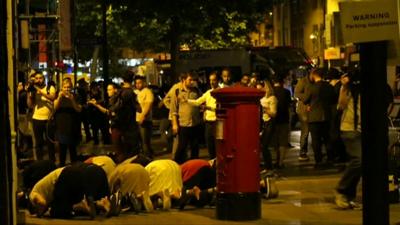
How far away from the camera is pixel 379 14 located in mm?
6141

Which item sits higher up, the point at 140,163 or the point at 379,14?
the point at 379,14

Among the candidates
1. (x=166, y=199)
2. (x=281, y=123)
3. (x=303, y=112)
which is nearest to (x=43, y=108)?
(x=281, y=123)

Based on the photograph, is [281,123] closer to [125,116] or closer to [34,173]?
A: [125,116]

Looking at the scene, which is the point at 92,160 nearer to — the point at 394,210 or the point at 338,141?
the point at 394,210

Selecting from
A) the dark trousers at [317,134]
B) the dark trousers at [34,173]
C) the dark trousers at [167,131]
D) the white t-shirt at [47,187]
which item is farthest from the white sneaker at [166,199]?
the dark trousers at [167,131]

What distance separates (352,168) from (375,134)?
3705 millimetres

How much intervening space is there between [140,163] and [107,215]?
1.16 meters

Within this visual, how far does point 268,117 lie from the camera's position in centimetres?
1456

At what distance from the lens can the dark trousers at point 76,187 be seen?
967 cm

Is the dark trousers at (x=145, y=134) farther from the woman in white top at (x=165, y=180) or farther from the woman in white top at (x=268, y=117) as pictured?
the woman in white top at (x=165, y=180)

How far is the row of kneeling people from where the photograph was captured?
9.73 metres

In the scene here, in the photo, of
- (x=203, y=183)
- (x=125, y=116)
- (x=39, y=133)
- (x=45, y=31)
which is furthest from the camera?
(x=45, y=31)

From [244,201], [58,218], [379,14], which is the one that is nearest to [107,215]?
[58,218]

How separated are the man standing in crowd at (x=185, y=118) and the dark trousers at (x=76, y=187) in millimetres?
4596
